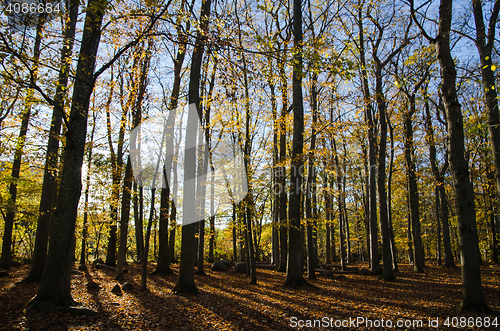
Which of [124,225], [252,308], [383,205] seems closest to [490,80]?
[383,205]

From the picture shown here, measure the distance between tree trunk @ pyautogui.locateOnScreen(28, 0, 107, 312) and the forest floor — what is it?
15.3 inches

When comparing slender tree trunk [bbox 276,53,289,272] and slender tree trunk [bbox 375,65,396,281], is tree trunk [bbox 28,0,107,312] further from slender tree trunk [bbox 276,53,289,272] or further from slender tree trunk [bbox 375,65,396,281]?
slender tree trunk [bbox 375,65,396,281]

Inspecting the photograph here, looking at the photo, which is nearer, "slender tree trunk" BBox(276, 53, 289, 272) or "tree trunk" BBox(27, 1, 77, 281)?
"tree trunk" BBox(27, 1, 77, 281)

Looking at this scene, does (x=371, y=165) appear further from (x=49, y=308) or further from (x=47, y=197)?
(x=47, y=197)

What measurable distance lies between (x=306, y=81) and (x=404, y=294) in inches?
357

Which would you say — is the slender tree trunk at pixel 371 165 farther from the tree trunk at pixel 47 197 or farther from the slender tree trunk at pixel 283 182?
the tree trunk at pixel 47 197

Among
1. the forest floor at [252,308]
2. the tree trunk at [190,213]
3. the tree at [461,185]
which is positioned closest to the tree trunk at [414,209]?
the forest floor at [252,308]

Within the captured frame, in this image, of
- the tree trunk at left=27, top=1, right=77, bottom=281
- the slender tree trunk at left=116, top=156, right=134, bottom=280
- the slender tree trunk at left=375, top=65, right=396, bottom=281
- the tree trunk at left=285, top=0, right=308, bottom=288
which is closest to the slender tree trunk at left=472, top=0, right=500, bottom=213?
the slender tree trunk at left=375, top=65, right=396, bottom=281

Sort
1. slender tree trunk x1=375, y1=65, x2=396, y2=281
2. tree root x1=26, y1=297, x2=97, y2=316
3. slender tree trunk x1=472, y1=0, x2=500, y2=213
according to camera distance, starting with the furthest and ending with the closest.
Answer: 1. slender tree trunk x1=375, y1=65, x2=396, y2=281
2. slender tree trunk x1=472, y1=0, x2=500, y2=213
3. tree root x1=26, y1=297, x2=97, y2=316

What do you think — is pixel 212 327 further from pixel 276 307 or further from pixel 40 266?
pixel 40 266

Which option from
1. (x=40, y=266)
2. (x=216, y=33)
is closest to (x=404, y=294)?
(x=216, y=33)

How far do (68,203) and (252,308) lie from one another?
4336 mm

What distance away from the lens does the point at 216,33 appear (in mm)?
5223

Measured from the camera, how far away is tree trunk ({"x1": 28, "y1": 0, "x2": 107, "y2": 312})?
4.76 meters
